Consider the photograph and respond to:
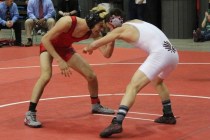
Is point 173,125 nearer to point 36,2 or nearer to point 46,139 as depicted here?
point 46,139

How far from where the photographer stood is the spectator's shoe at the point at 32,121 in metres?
5.86

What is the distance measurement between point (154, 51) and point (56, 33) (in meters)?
1.14

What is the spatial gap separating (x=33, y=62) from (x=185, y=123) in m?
5.79

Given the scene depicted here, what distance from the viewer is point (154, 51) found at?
5449 millimetres

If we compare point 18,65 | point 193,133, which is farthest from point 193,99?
point 18,65

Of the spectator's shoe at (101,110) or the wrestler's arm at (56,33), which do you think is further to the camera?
the spectator's shoe at (101,110)

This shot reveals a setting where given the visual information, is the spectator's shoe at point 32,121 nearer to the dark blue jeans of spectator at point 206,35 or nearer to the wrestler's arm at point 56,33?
the wrestler's arm at point 56,33

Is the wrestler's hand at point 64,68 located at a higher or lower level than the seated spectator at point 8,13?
higher

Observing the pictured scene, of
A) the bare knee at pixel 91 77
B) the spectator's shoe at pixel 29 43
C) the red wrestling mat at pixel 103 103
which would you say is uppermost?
the bare knee at pixel 91 77

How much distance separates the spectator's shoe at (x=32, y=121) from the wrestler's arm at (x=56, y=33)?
27.7 inches

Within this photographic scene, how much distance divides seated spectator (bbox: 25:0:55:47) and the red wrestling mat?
255 cm

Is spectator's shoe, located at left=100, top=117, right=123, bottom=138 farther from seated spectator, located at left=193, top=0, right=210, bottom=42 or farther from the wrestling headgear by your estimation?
seated spectator, located at left=193, top=0, right=210, bottom=42

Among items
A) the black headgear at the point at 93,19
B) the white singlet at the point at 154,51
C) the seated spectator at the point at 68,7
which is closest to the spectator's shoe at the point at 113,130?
the white singlet at the point at 154,51

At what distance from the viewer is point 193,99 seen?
282 inches
